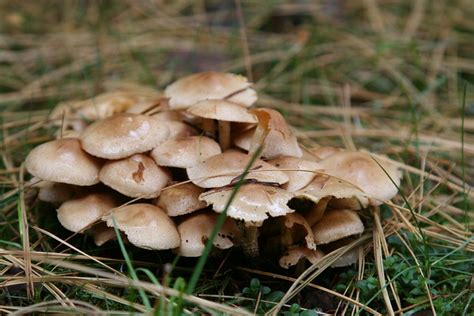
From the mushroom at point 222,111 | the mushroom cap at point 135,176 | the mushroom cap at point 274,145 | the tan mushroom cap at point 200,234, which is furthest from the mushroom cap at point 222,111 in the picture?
the tan mushroom cap at point 200,234

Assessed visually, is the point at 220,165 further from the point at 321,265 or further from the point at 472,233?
the point at 472,233

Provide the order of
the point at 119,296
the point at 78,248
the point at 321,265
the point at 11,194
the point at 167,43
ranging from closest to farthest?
the point at 119,296, the point at 321,265, the point at 78,248, the point at 11,194, the point at 167,43

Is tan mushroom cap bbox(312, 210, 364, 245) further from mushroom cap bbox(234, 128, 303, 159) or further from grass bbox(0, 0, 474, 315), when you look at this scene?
mushroom cap bbox(234, 128, 303, 159)

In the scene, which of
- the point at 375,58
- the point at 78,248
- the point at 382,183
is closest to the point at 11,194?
the point at 78,248

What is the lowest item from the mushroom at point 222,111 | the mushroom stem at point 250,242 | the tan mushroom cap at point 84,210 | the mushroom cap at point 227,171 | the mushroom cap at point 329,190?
the mushroom stem at point 250,242

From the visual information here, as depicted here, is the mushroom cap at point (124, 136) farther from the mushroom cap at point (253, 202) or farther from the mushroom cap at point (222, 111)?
the mushroom cap at point (253, 202)

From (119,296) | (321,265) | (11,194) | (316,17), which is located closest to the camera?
(119,296)

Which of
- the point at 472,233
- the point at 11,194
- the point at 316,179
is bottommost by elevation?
the point at 472,233
